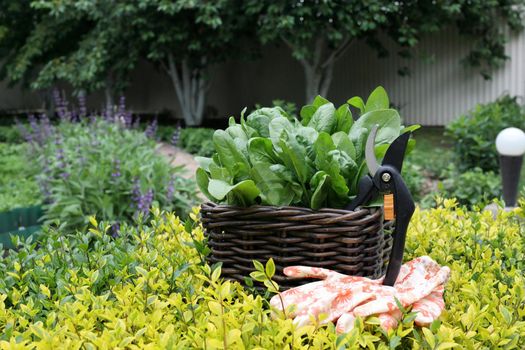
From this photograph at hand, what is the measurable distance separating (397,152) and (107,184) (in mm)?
4153

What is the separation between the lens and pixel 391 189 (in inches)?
62.8

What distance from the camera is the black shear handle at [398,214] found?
159cm

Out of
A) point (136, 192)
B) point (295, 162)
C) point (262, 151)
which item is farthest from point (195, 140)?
point (295, 162)

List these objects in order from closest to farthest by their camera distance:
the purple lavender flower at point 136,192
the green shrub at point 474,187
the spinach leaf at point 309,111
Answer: the spinach leaf at point 309,111
the purple lavender flower at point 136,192
the green shrub at point 474,187

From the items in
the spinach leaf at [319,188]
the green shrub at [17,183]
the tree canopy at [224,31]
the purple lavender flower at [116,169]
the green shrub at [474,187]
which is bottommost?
the green shrub at [474,187]

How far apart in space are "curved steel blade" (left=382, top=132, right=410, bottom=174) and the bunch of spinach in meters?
0.12

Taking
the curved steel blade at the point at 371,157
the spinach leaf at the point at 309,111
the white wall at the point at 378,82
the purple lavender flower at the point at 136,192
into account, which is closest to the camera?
the curved steel blade at the point at 371,157

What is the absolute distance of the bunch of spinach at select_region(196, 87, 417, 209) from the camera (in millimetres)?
1669

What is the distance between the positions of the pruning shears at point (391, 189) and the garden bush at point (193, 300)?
20cm

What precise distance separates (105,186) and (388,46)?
33.2 ft

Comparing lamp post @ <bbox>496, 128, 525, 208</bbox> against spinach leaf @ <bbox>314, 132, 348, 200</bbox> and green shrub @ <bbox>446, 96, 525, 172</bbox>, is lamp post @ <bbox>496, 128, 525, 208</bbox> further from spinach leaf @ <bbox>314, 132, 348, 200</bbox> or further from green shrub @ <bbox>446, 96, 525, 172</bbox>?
spinach leaf @ <bbox>314, 132, 348, 200</bbox>

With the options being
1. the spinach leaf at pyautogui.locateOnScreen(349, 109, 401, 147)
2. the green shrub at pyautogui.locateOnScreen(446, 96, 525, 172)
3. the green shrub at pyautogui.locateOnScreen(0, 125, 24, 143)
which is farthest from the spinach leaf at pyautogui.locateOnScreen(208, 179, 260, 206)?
the green shrub at pyautogui.locateOnScreen(0, 125, 24, 143)

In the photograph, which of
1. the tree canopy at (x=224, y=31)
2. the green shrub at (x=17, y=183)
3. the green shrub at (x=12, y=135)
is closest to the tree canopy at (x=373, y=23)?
the tree canopy at (x=224, y=31)

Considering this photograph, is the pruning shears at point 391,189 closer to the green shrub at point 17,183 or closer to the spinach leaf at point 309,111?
the spinach leaf at point 309,111
